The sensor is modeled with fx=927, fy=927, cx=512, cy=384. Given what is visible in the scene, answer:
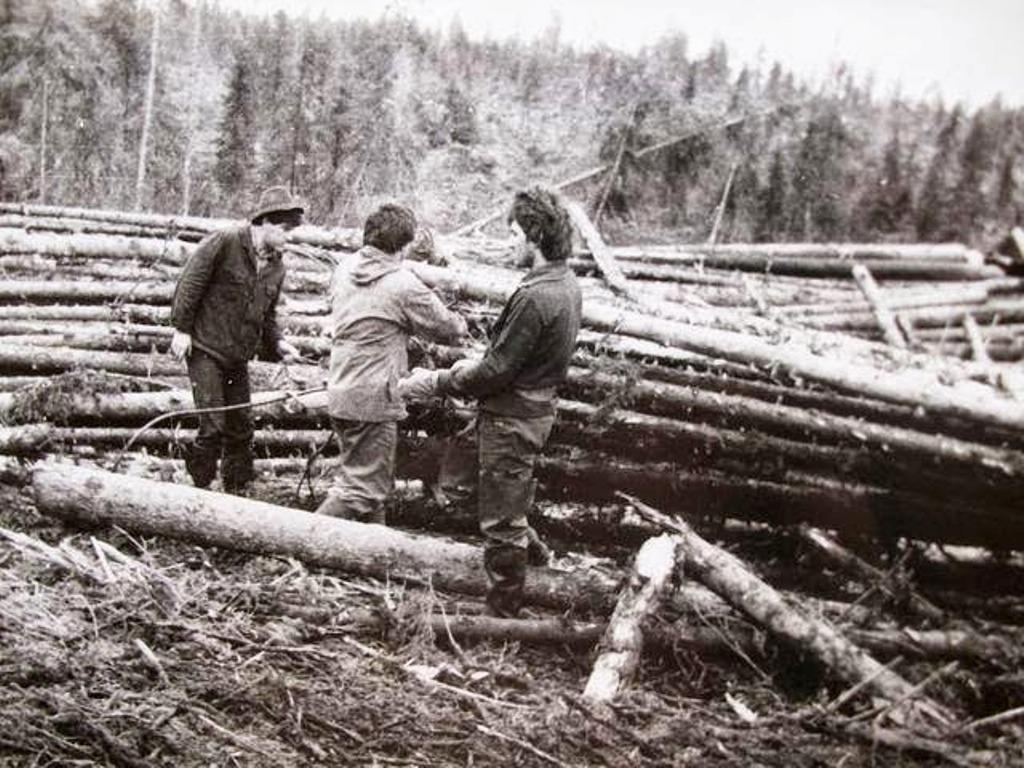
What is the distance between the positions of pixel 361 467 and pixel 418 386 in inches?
21.4

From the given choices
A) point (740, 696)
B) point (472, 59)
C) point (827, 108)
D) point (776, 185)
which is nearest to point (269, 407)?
point (740, 696)

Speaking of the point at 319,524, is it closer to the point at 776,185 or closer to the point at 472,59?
the point at 776,185

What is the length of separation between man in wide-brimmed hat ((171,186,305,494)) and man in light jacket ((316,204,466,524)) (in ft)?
2.99

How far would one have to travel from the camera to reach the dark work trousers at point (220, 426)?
561cm

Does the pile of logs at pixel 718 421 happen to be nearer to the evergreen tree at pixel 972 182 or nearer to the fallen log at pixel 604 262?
the fallen log at pixel 604 262

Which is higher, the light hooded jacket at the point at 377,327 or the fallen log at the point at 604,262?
the fallen log at the point at 604,262

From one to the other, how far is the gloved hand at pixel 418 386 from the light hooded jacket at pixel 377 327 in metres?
0.08

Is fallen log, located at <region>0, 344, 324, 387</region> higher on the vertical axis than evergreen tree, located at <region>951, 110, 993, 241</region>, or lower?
lower

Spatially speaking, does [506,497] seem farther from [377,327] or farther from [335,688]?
[335,688]

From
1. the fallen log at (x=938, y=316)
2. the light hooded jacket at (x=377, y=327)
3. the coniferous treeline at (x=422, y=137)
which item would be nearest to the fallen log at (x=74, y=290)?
the light hooded jacket at (x=377, y=327)

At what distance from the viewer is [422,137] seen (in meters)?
17.8

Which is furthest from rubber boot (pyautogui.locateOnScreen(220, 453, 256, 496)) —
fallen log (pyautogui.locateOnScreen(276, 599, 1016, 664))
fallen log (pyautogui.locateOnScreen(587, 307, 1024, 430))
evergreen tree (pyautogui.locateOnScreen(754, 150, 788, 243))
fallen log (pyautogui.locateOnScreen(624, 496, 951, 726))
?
evergreen tree (pyautogui.locateOnScreen(754, 150, 788, 243))

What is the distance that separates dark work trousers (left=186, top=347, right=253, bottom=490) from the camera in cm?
561

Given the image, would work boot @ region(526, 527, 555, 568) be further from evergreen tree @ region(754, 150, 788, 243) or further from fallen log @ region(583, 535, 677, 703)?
evergreen tree @ region(754, 150, 788, 243)
